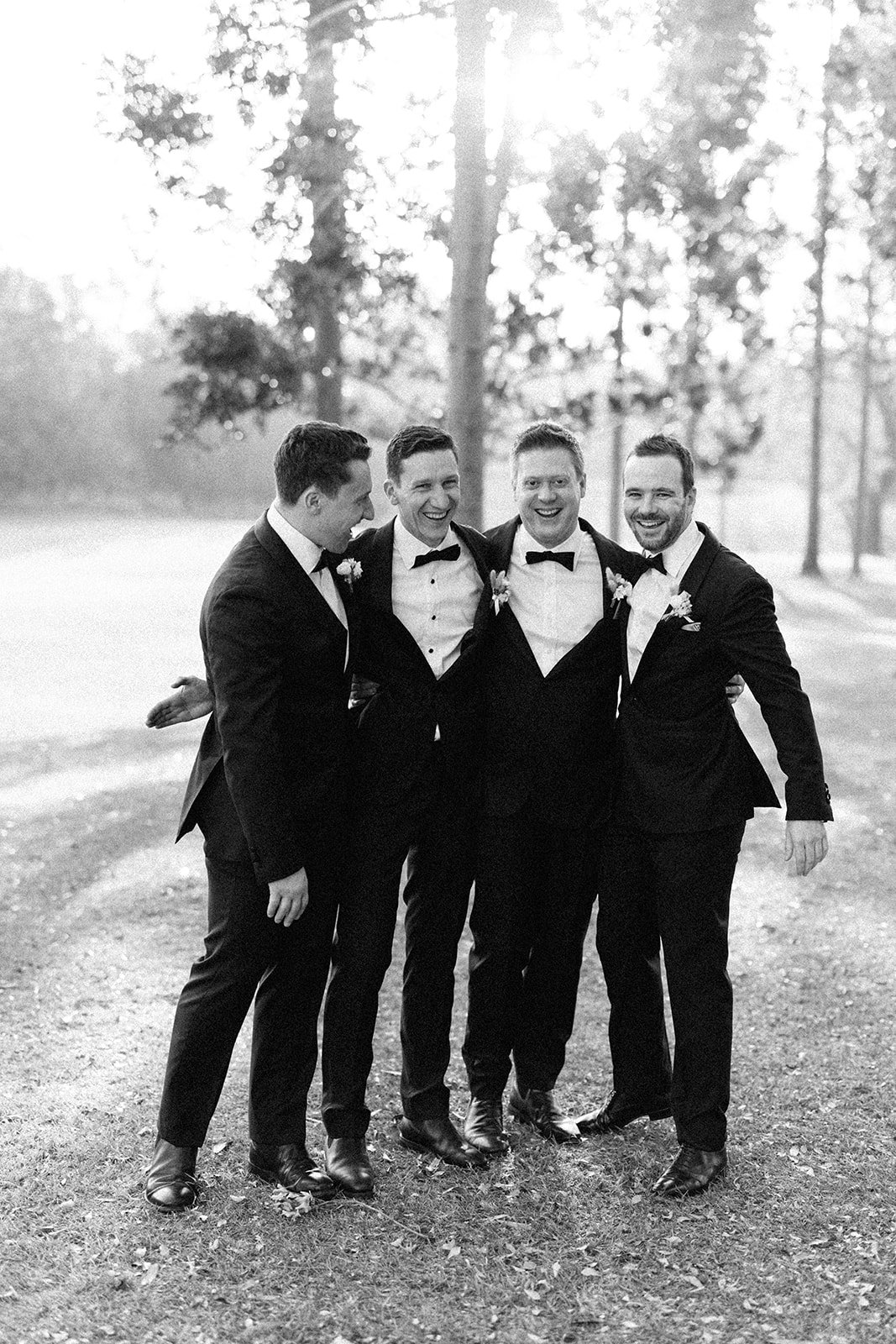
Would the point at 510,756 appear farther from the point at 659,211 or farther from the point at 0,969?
the point at 659,211

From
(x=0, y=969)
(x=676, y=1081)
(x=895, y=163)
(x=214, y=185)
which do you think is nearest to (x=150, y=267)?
(x=214, y=185)

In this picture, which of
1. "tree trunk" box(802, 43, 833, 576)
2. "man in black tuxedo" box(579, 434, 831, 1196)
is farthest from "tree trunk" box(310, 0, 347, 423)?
"tree trunk" box(802, 43, 833, 576)

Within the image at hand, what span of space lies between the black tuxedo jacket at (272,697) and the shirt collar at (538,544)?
724mm

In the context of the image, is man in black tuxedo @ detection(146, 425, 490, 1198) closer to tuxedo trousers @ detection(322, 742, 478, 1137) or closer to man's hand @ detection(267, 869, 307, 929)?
tuxedo trousers @ detection(322, 742, 478, 1137)

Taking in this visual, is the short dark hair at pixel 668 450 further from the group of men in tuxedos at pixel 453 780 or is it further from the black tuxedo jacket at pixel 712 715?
the black tuxedo jacket at pixel 712 715

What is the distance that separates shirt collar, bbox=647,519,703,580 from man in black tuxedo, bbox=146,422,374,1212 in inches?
36.5

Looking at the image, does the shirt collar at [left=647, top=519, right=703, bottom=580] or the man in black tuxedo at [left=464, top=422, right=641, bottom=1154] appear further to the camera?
the man in black tuxedo at [left=464, top=422, right=641, bottom=1154]

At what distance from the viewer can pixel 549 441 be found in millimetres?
4344

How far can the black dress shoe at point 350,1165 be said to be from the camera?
14.0 feet

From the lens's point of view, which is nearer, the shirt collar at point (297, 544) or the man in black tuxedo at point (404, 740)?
the shirt collar at point (297, 544)

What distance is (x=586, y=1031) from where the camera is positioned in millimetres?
5938

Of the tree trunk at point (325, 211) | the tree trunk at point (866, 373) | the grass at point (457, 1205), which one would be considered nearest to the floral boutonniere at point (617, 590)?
the grass at point (457, 1205)

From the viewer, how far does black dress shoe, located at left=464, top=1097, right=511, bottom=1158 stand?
4.59m

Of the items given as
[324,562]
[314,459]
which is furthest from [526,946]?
[314,459]
